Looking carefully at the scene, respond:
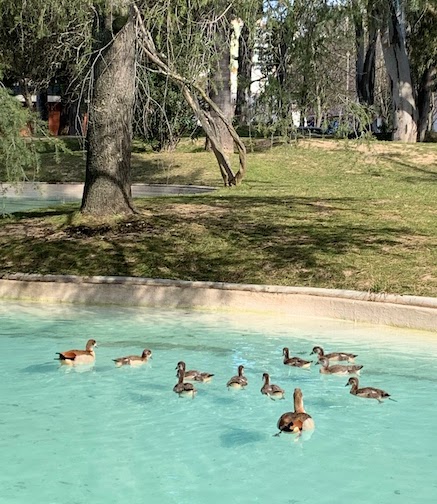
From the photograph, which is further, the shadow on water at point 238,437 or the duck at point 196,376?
the duck at point 196,376

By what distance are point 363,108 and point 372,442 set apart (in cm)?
673

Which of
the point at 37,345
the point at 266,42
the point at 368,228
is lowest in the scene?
the point at 37,345

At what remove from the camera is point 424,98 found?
3675 centimetres

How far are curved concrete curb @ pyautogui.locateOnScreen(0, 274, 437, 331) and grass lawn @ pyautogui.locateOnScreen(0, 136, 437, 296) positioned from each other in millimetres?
636

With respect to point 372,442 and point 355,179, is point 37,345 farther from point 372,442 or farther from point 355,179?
point 355,179

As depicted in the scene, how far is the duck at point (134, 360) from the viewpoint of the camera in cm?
872

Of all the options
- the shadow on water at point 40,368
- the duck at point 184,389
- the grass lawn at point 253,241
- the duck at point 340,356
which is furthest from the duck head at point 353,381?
→ the grass lawn at point 253,241

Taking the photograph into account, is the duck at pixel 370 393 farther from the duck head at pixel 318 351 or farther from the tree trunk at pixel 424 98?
the tree trunk at pixel 424 98

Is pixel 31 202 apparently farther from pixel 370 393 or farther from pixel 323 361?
pixel 370 393

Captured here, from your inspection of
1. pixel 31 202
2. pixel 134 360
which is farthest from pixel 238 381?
pixel 31 202

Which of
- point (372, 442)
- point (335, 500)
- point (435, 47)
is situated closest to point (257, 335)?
point (372, 442)

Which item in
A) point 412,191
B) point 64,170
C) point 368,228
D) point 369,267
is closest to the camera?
point 369,267

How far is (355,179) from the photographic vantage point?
24781mm

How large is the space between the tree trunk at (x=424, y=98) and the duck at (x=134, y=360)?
29.1 metres
